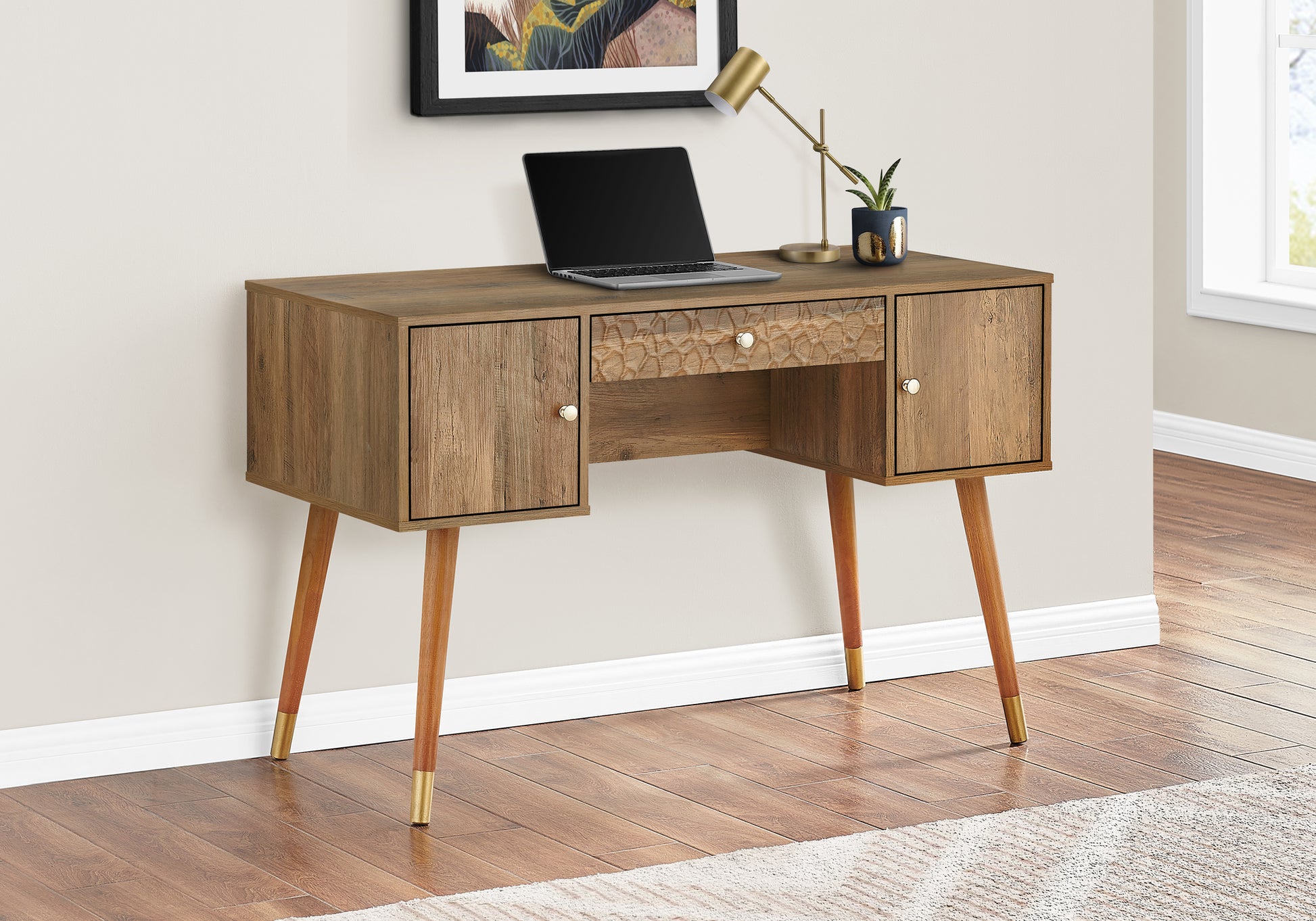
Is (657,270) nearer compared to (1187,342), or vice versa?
(657,270)

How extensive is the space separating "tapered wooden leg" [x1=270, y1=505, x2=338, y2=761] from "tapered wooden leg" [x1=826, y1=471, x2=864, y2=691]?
0.95 metres

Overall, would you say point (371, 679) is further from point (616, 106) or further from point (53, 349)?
point (616, 106)

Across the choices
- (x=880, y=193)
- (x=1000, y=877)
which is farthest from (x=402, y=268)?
(x=1000, y=877)

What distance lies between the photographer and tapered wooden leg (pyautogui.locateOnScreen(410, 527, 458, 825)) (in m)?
3.02

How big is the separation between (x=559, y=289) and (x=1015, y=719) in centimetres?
109

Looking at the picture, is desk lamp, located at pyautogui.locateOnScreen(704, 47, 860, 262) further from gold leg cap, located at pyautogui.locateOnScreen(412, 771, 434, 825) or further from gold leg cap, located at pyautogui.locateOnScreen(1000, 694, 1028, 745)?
gold leg cap, located at pyautogui.locateOnScreen(412, 771, 434, 825)

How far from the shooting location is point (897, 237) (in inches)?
136

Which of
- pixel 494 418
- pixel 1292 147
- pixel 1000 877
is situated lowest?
pixel 1000 877

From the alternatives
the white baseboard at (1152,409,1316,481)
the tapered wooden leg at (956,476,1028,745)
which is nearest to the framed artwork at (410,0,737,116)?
the tapered wooden leg at (956,476,1028,745)

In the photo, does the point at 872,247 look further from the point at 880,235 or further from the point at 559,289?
the point at 559,289

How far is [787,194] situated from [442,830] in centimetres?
139

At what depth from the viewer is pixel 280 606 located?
3408mm

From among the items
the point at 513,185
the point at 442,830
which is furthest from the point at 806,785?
the point at 513,185

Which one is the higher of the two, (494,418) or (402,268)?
(402,268)
